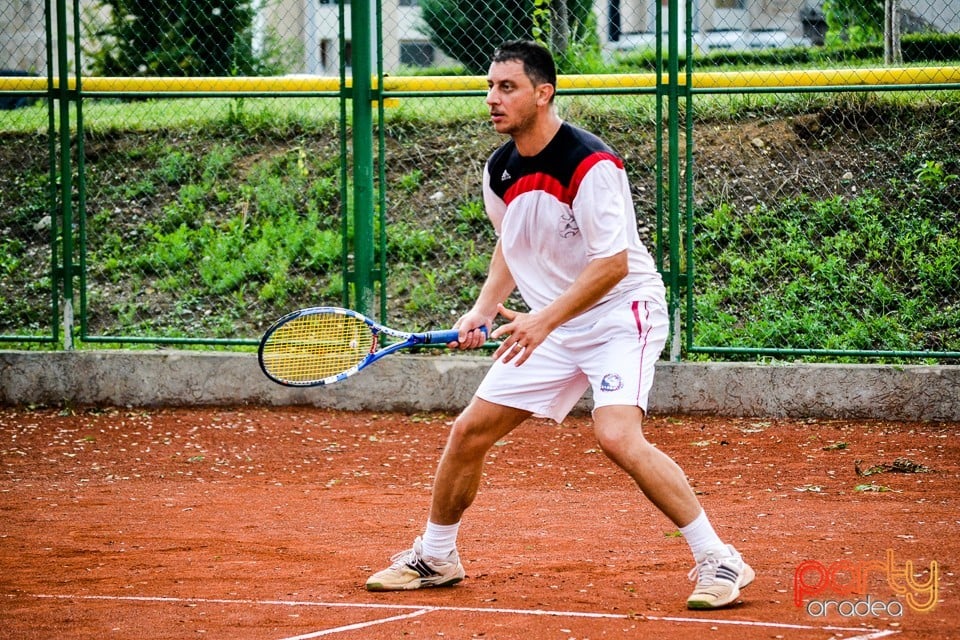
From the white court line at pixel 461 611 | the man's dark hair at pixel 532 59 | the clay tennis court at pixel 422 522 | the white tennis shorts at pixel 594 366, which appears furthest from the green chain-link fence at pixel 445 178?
the white court line at pixel 461 611

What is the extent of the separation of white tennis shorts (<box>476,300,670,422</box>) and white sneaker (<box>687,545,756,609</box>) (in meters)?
0.61

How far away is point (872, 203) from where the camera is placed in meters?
9.81

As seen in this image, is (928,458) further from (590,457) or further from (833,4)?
(833,4)

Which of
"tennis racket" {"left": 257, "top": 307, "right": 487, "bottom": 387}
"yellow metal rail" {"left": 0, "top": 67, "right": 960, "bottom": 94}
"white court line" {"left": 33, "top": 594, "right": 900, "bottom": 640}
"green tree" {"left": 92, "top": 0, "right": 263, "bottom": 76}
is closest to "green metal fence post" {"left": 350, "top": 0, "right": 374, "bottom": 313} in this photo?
"yellow metal rail" {"left": 0, "top": 67, "right": 960, "bottom": 94}

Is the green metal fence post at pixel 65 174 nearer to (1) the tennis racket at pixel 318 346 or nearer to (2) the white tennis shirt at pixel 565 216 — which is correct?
(1) the tennis racket at pixel 318 346

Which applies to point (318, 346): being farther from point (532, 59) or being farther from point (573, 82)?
point (573, 82)

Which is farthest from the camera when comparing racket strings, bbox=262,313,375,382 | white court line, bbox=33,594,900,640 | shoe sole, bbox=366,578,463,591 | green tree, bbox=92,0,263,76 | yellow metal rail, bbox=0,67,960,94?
green tree, bbox=92,0,263,76

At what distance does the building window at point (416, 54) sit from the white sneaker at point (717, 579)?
7.48 m

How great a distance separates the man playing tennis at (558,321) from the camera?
14.4ft

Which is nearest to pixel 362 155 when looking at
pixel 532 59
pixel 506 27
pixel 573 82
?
pixel 573 82

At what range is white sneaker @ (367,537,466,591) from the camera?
4852mm

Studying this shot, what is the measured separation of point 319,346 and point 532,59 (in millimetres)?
1918

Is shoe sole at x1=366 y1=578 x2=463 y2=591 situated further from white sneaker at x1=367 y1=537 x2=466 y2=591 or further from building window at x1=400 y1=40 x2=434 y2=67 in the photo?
building window at x1=400 y1=40 x2=434 y2=67

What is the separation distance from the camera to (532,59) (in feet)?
15.1
